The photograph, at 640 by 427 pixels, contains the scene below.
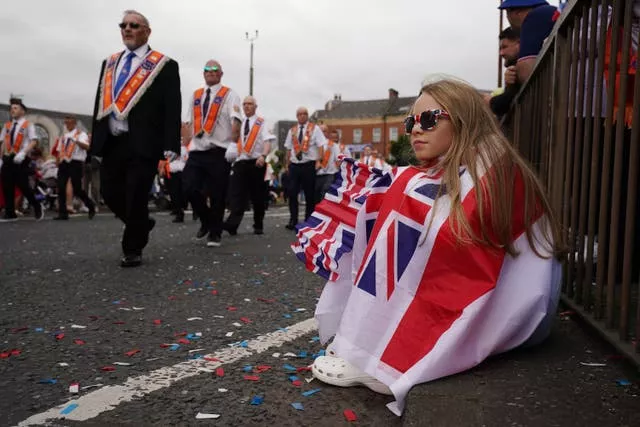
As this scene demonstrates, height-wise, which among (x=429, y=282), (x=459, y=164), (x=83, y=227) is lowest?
(x=83, y=227)

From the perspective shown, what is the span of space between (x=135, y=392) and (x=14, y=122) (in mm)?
10945

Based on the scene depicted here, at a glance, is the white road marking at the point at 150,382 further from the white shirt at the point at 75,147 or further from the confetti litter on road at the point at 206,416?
the white shirt at the point at 75,147

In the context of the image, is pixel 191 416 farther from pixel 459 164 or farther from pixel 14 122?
pixel 14 122

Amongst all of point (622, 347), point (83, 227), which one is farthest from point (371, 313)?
point (83, 227)

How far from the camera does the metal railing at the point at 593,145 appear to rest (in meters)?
2.04

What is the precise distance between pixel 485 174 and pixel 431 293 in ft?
1.45

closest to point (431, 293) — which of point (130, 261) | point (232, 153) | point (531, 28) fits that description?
point (531, 28)

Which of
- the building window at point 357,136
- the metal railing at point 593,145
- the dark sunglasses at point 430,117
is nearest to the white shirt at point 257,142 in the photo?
the metal railing at point 593,145

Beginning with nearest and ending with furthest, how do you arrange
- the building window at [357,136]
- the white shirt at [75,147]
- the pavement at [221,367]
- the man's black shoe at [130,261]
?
the pavement at [221,367]
the man's black shoe at [130,261]
the white shirt at [75,147]
the building window at [357,136]

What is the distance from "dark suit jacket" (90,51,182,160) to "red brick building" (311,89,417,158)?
68614mm

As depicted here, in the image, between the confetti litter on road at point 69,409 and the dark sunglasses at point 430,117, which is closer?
the confetti litter on road at point 69,409

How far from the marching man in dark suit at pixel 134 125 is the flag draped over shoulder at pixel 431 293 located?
3600mm

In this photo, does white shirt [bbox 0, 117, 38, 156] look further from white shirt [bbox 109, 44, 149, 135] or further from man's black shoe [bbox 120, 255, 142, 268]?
man's black shoe [bbox 120, 255, 142, 268]

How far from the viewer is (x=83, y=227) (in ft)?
31.6
